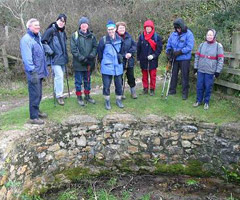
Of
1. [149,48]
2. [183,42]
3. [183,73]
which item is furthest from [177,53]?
[149,48]

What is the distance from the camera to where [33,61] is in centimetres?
514

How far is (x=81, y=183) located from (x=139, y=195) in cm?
129

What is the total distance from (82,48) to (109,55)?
1.98ft

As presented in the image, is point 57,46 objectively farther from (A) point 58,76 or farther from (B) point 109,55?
(B) point 109,55

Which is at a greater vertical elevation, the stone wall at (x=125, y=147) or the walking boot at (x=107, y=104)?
the walking boot at (x=107, y=104)

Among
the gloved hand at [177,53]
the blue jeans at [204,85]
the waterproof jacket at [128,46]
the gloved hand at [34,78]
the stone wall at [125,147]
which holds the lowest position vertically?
the stone wall at [125,147]

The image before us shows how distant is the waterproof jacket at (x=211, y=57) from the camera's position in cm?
555

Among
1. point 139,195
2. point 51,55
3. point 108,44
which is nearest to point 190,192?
point 139,195

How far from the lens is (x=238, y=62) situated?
5.83 m

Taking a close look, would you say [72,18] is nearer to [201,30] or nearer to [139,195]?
[201,30]

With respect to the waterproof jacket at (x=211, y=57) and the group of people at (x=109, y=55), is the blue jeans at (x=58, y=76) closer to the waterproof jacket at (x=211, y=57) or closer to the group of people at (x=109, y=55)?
the group of people at (x=109, y=55)

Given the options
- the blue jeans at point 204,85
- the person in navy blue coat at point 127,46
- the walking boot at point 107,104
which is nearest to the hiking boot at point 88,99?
the walking boot at point 107,104

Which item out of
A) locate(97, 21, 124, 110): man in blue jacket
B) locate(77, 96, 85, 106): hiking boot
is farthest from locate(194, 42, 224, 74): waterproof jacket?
locate(77, 96, 85, 106): hiking boot

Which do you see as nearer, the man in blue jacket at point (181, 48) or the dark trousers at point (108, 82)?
the dark trousers at point (108, 82)
